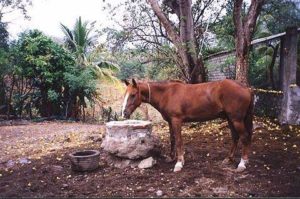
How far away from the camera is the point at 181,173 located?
5.87 meters

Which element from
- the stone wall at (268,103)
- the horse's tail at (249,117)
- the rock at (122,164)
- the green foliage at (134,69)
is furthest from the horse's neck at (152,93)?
the green foliage at (134,69)

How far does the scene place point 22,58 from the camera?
567 inches

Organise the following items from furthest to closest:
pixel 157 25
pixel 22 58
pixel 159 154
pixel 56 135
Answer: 1. pixel 22 58
2. pixel 157 25
3. pixel 56 135
4. pixel 159 154

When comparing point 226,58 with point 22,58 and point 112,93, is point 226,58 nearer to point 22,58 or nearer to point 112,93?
point 22,58

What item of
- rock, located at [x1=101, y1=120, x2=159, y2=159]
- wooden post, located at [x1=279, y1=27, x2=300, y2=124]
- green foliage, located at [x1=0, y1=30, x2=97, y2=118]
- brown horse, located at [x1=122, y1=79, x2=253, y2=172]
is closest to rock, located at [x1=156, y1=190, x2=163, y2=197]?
brown horse, located at [x1=122, y1=79, x2=253, y2=172]

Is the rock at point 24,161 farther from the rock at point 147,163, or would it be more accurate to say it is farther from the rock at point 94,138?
the rock at point 147,163

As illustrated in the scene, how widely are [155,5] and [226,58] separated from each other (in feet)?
12.5

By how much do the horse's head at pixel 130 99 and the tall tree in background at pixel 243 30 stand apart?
11.6ft

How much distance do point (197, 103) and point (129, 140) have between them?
127 cm

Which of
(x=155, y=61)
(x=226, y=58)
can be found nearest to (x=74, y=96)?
(x=155, y=61)

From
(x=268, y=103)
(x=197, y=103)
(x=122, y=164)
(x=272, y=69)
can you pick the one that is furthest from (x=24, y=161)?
(x=272, y=69)

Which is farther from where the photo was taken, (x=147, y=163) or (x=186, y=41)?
(x=186, y=41)

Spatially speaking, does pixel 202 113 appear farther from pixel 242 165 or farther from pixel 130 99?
pixel 130 99

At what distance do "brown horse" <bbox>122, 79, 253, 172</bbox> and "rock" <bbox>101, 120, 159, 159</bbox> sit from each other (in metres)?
0.35
